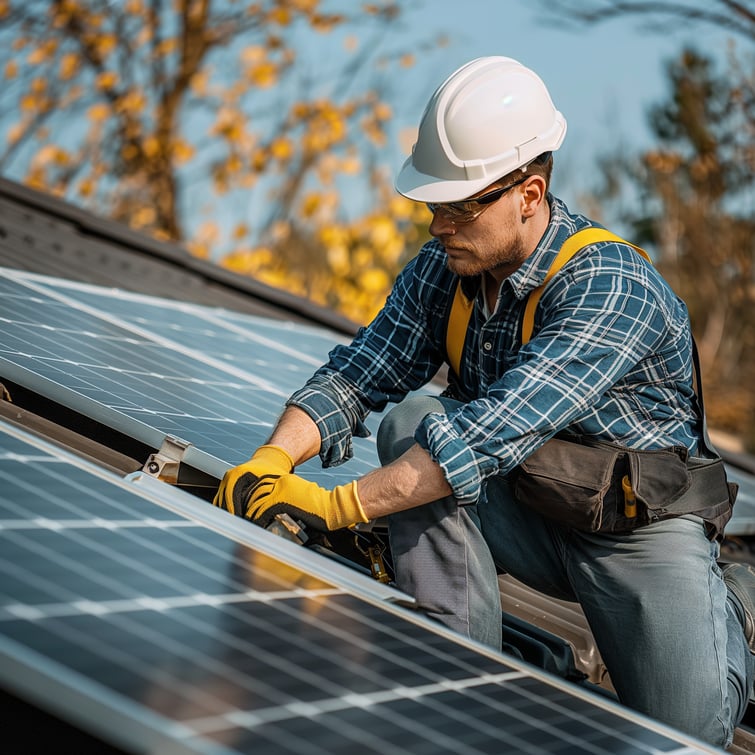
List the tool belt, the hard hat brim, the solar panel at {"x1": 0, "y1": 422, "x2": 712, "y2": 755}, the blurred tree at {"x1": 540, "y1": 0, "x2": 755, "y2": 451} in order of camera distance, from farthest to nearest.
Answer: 1. the blurred tree at {"x1": 540, "y1": 0, "x2": 755, "y2": 451}
2. the hard hat brim
3. the tool belt
4. the solar panel at {"x1": 0, "y1": 422, "x2": 712, "y2": 755}

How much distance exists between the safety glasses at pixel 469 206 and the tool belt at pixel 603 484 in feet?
2.66

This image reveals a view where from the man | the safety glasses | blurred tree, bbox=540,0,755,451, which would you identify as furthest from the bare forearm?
blurred tree, bbox=540,0,755,451

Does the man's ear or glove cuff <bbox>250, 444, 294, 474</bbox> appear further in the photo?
the man's ear

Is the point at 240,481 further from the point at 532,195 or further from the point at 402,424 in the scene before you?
the point at 532,195

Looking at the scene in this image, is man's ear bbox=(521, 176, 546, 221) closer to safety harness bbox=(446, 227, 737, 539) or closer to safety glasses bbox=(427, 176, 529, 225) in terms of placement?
safety glasses bbox=(427, 176, 529, 225)

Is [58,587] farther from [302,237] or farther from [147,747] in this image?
[302,237]

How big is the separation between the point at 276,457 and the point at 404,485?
56 cm

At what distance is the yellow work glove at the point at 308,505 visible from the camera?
10.9ft

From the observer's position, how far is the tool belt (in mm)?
3428

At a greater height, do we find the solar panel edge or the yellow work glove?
the solar panel edge

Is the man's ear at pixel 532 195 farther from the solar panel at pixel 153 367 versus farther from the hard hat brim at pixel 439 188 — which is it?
the solar panel at pixel 153 367

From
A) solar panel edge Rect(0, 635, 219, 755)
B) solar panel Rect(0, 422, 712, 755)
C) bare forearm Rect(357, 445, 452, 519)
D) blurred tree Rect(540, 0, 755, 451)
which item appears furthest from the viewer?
blurred tree Rect(540, 0, 755, 451)

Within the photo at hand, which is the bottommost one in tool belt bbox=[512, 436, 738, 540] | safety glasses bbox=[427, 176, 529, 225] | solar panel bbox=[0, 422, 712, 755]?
solar panel bbox=[0, 422, 712, 755]

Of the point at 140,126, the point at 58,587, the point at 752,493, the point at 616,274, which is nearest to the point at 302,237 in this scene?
the point at 140,126
